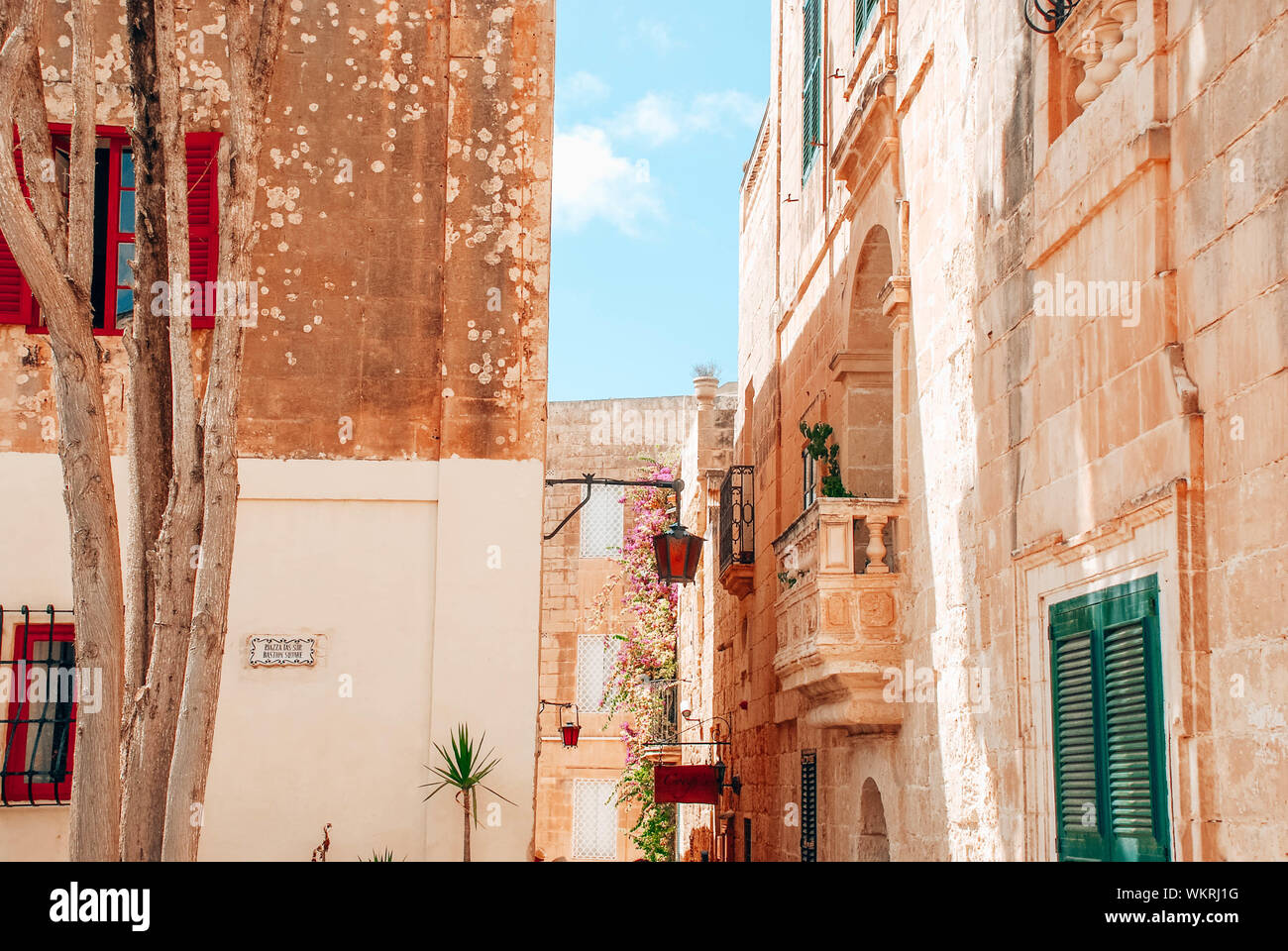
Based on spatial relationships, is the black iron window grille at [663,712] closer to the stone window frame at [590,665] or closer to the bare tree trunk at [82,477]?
the stone window frame at [590,665]

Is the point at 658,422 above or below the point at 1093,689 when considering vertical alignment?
above

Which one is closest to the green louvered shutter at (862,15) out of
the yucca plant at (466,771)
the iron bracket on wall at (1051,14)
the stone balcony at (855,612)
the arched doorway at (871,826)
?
the stone balcony at (855,612)

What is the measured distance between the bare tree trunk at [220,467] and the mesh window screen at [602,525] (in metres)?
17.2

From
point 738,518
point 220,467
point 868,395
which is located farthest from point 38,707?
point 738,518

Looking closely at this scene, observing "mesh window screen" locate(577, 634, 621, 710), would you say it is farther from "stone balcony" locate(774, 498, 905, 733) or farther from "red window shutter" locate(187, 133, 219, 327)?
"red window shutter" locate(187, 133, 219, 327)

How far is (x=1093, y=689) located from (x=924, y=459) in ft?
10.2

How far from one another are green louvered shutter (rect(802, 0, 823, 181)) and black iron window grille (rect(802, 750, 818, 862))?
536 cm

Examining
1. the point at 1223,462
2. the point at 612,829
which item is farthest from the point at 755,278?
the point at 1223,462

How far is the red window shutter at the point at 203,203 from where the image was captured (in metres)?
10.0

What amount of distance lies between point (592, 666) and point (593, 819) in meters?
2.49

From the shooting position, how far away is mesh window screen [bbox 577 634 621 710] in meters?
24.3
